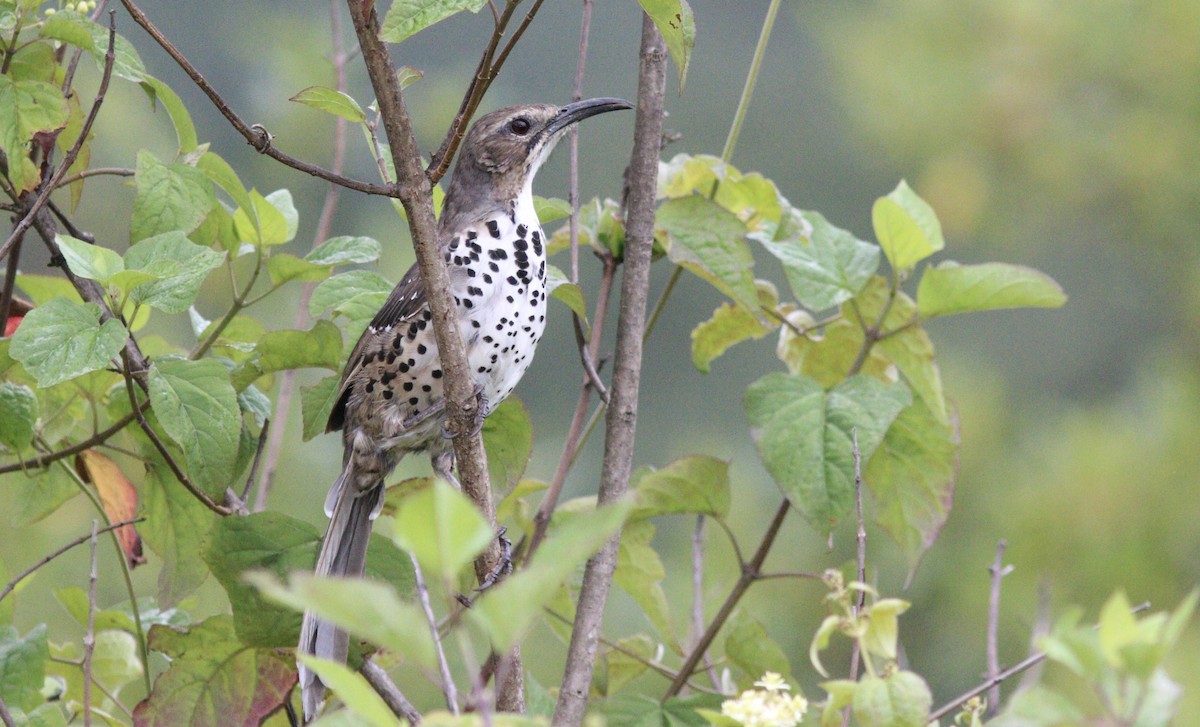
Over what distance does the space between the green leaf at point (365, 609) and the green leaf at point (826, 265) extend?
141 centimetres

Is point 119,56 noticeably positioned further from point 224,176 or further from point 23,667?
point 23,667

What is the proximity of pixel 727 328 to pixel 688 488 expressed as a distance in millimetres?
494

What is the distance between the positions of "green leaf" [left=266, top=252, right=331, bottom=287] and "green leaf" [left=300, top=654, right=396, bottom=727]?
136 centimetres

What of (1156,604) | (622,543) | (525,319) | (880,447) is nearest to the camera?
(880,447)

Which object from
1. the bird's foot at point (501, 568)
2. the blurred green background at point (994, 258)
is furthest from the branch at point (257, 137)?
the blurred green background at point (994, 258)

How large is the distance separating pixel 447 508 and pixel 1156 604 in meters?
6.30

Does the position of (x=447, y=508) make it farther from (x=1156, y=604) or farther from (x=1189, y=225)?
(x=1189, y=225)

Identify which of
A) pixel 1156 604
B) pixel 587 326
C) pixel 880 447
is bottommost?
pixel 1156 604

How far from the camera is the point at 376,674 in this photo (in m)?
2.11

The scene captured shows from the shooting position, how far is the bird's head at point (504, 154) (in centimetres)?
313

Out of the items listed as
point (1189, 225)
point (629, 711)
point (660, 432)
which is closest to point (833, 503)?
point (629, 711)

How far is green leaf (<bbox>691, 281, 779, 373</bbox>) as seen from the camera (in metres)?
2.50

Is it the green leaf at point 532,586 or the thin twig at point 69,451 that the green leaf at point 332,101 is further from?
the green leaf at point 532,586

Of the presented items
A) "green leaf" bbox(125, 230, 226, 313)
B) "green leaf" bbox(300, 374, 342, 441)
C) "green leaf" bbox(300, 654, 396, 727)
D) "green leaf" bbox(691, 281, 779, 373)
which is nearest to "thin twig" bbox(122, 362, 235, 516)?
"green leaf" bbox(125, 230, 226, 313)
